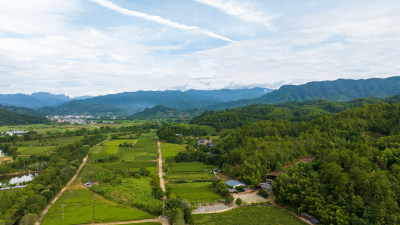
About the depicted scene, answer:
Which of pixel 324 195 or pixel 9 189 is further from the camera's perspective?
pixel 9 189

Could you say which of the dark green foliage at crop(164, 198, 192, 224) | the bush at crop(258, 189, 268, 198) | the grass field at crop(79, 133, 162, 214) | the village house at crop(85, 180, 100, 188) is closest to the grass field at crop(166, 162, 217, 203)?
the grass field at crop(79, 133, 162, 214)

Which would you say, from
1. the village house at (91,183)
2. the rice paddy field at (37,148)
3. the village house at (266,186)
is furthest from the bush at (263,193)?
the rice paddy field at (37,148)

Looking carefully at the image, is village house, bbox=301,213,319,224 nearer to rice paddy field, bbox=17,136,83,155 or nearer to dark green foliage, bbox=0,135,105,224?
dark green foliage, bbox=0,135,105,224

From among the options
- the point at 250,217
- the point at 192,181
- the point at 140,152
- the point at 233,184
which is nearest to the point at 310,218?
the point at 250,217

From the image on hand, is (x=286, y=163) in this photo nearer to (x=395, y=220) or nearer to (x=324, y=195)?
(x=324, y=195)

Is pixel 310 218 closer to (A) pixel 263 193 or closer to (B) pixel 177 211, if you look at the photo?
(A) pixel 263 193

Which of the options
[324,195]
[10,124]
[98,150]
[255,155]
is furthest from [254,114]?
[10,124]
